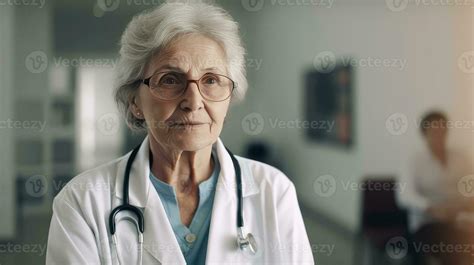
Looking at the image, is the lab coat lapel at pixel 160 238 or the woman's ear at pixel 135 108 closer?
the lab coat lapel at pixel 160 238

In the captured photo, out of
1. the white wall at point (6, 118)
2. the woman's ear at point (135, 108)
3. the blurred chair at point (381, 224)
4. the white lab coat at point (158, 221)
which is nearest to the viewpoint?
the white lab coat at point (158, 221)

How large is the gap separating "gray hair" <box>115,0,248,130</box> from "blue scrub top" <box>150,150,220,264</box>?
0.24 meters

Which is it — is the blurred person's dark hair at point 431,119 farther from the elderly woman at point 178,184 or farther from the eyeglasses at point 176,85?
the eyeglasses at point 176,85

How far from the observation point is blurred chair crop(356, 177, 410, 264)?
1688 mm

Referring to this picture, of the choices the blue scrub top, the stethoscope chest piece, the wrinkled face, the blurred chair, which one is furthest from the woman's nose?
the blurred chair

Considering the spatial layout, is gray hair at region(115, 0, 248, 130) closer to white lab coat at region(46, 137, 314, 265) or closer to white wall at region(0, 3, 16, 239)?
white lab coat at region(46, 137, 314, 265)

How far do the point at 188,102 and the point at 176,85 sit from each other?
0.06 metres

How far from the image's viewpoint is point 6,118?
1.48 m

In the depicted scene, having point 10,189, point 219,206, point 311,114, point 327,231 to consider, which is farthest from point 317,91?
point 10,189

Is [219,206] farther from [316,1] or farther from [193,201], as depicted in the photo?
[316,1]

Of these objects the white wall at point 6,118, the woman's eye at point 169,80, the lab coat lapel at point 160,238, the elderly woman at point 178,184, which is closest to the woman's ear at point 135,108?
the elderly woman at point 178,184

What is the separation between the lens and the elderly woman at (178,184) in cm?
104

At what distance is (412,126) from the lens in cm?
170

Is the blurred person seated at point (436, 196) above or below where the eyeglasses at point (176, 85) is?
below
